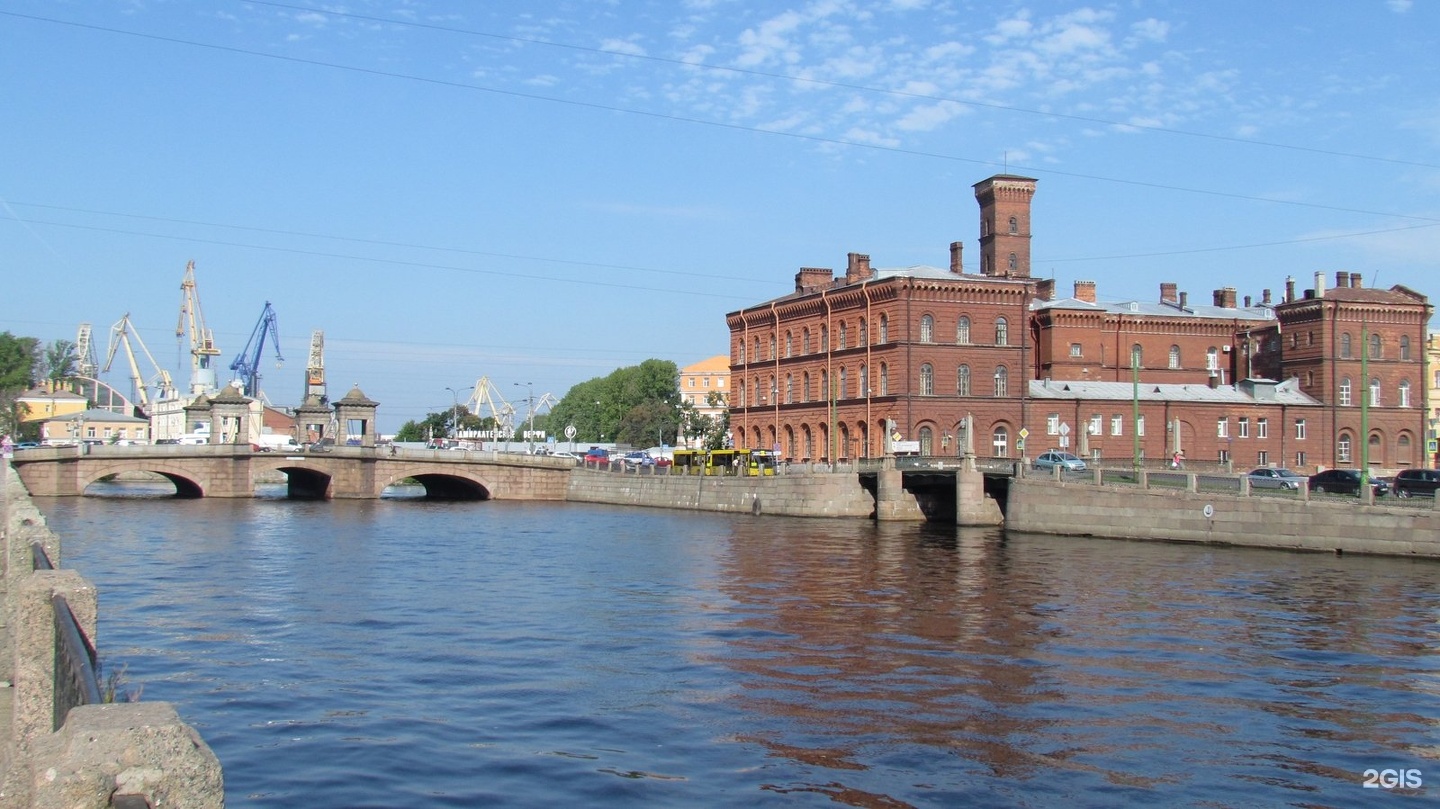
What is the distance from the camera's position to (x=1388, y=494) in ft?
156

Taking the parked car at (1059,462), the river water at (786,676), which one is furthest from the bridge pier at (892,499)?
the river water at (786,676)

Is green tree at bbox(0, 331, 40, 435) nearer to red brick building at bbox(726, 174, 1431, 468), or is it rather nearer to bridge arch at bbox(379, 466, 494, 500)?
bridge arch at bbox(379, 466, 494, 500)

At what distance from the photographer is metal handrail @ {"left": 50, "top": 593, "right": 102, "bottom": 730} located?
7.12m

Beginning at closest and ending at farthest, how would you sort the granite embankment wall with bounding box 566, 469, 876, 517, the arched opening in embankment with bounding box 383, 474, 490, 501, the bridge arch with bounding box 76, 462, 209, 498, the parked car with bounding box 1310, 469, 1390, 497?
the parked car with bounding box 1310, 469, 1390, 497 < the granite embankment wall with bounding box 566, 469, 876, 517 < the bridge arch with bounding box 76, 462, 209, 498 < the arched opening in embankment with bounding box 383, 474, 490, 501

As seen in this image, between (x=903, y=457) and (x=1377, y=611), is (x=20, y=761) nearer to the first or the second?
(x=1377, y=611)

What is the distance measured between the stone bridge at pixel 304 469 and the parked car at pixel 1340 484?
53490mm

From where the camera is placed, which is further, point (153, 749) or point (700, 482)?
point (700, 482)

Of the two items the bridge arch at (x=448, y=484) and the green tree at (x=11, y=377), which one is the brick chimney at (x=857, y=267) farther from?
the green tree at (x=11, y=377)

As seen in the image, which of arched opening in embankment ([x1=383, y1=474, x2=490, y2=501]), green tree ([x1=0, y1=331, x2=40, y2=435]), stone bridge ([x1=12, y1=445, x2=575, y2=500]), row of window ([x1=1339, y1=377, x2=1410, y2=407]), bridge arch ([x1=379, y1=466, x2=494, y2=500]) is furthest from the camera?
green tree ([x1=0, y1=331, x2=40, y2=435])

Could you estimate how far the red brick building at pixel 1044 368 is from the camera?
83.2 m

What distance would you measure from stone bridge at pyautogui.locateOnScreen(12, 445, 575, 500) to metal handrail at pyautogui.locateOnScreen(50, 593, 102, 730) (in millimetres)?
80697

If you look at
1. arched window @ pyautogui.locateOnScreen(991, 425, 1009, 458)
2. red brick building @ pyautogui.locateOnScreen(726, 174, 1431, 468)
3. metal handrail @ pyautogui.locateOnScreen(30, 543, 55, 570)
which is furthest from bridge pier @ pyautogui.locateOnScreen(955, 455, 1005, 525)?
metal handrail @ pyautogui.locateOnScreen(30, 543, 55, 570)

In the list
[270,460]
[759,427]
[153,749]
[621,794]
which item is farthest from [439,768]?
[759,427]

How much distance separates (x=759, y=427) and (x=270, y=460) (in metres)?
36.3
